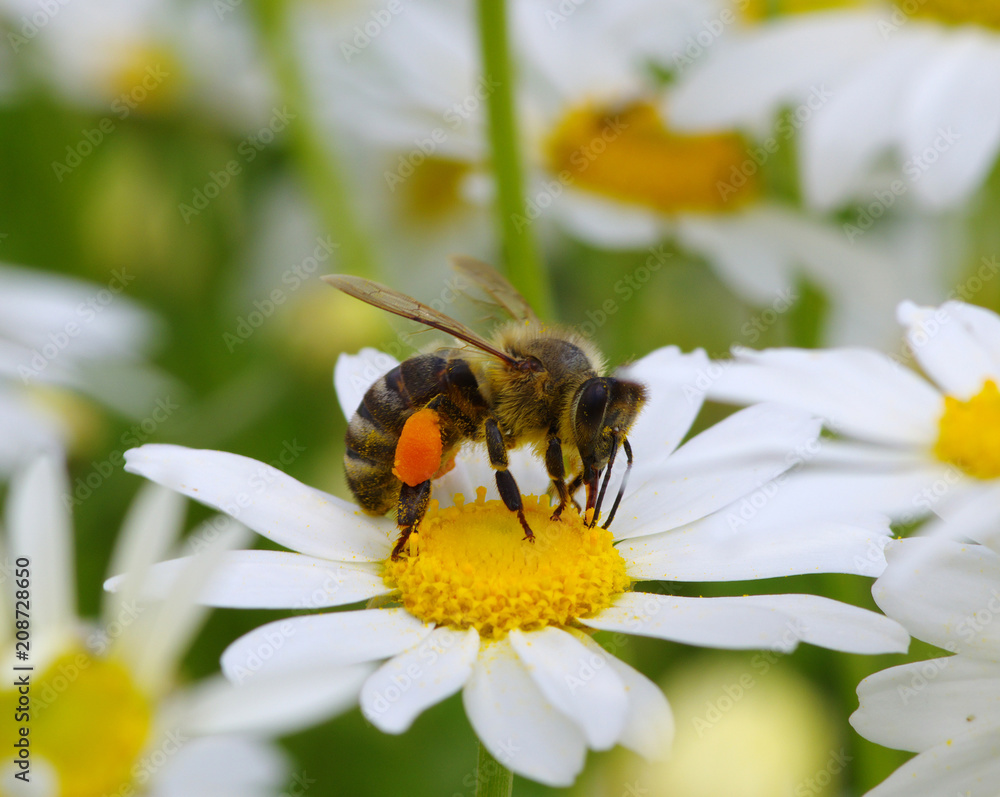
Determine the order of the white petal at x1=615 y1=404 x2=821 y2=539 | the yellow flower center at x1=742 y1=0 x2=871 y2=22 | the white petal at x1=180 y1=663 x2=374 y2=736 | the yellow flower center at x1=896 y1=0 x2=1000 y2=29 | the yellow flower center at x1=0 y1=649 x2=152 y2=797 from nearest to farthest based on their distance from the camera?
the white petal at x1=180 y1=663 x2=374 y2=736 < the yellow flower center at x1=0 y1=649 x2=152 y2=797 < the white petal at x1=615 y1=404 x2=821 y2=539 < the yellow flower center at x1=896 y1=0 x2=1000 y2=29 < the yellow flower center at x1=742 y1=0 x2=871 y2=22

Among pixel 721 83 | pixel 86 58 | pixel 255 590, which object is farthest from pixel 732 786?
pixel 86 58

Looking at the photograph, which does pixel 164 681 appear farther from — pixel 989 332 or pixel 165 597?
pixel 989 332

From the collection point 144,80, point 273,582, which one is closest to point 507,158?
point 273,582

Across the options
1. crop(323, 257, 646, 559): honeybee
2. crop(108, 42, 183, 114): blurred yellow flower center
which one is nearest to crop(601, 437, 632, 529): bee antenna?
crop(323, 257, 646, 559): honeybee

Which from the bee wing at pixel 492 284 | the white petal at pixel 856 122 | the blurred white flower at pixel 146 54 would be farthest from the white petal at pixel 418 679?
the blurred white flower at pixel 146 54

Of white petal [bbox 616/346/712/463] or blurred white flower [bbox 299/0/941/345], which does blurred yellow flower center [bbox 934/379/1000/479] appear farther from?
blurred white flower [bbox 299/0/941/345]

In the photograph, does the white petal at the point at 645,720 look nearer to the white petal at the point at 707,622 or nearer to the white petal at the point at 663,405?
the white petal at the point at 707,622
